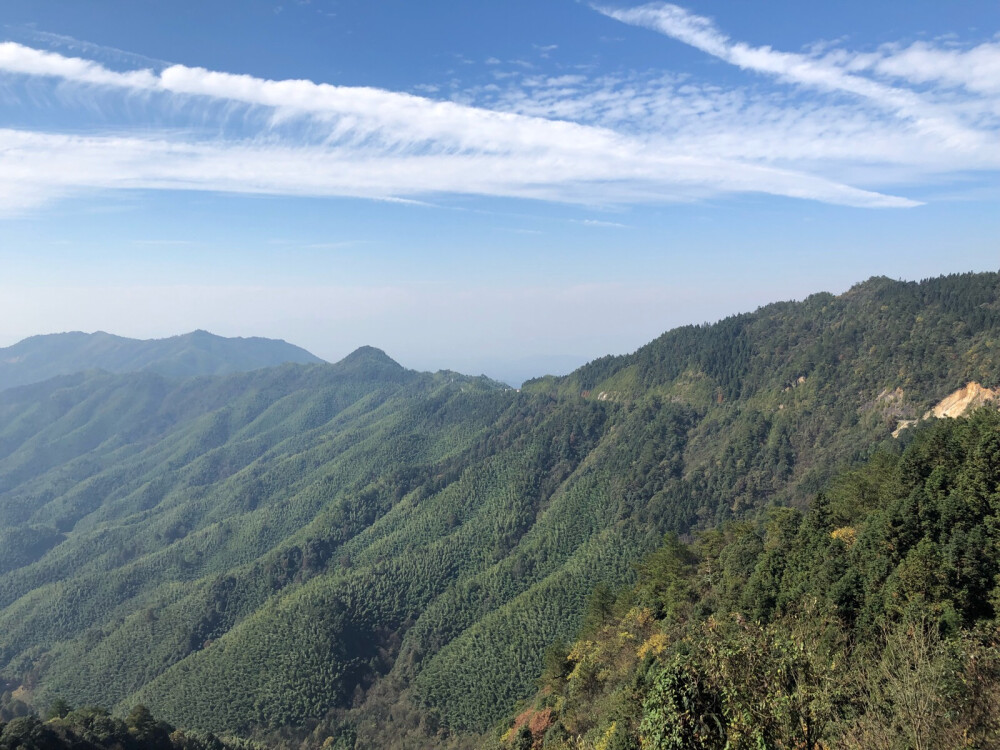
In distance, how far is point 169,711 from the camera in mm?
113188

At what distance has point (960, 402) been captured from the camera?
104 m

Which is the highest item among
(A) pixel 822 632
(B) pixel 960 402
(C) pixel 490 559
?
(B) pixel 960 402

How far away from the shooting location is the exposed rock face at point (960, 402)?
9750 centimetres

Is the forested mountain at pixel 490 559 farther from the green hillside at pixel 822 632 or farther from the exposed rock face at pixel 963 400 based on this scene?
the green hillside at pixel 822 632

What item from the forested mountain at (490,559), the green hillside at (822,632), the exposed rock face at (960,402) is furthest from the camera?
the forested mountain at (490,559)

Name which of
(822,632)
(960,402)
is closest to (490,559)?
(960,402)

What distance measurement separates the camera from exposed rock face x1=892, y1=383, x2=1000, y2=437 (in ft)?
320

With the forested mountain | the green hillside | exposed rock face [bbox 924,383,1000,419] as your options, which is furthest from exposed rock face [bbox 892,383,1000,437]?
the green hillside

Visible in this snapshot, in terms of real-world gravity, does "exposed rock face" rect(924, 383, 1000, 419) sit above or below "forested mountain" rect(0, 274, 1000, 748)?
above

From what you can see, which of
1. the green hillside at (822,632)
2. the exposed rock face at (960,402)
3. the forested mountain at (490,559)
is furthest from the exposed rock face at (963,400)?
the green hillside at (822,632)

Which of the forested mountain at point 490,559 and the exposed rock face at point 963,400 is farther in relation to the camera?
the forested mountain at point 490,559

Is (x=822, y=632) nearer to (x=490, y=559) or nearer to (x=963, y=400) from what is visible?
(x=963, y=400)

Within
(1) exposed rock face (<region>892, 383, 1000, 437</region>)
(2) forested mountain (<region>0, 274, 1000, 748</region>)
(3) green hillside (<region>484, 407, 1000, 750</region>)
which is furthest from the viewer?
(2) forested mountain (<region>0, 274, 1000, 748</region>)

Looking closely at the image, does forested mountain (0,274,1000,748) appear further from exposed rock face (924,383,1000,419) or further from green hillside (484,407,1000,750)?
green hillside (484,407,1000,750)
